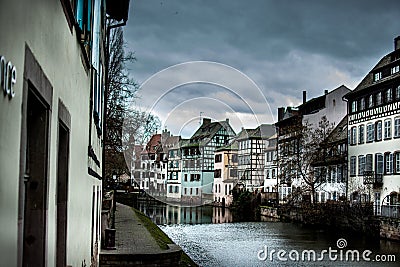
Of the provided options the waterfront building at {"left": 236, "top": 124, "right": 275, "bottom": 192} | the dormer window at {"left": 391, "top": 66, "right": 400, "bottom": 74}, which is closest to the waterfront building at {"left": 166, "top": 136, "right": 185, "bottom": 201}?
the waterfront building at {"left": 236, "top": 124, "right": 275, "bottom": 192}

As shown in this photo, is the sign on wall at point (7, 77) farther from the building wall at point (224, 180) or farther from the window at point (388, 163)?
the building wall at point (224, 180)

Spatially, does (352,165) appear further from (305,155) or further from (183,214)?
(183,214)

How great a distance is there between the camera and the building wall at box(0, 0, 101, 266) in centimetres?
206

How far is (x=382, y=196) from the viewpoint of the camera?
3600cm

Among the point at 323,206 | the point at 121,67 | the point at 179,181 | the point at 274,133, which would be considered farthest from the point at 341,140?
the point at 121,67

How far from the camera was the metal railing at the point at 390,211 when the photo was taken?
102ft

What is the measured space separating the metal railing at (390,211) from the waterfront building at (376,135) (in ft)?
3.53

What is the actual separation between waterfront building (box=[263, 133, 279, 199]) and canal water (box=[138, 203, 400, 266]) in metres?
16.4

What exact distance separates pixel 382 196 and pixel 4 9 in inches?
1420

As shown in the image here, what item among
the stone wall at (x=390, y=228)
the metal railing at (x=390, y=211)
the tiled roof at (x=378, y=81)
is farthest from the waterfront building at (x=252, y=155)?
the stone wall at (x=390, y=228)

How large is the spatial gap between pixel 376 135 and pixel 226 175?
→ 1483 centimetres

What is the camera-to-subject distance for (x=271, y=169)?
59469 millimetres

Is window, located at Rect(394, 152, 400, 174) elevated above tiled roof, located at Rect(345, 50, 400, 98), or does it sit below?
below

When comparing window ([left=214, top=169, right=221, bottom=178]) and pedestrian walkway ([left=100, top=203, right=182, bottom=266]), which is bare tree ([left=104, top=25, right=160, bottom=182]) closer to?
pedestrian walkway ([left=100, top=203, right=182, bottom=266])
